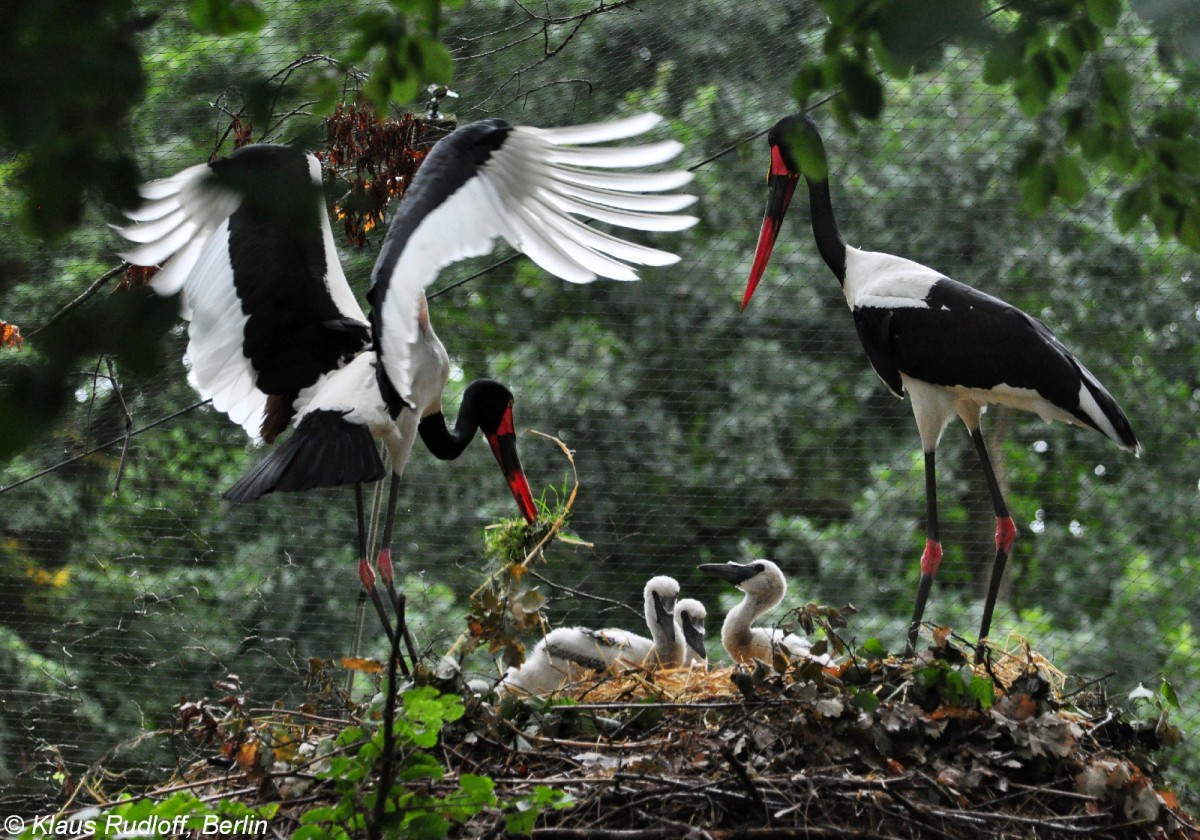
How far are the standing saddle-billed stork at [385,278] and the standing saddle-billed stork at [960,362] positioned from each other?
63cm

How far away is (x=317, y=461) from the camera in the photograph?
8.51 feet

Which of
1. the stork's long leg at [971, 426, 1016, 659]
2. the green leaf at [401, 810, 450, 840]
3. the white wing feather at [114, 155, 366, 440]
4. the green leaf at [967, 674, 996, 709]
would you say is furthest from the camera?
the stork's long leg at [971, 426, 1016, 659]

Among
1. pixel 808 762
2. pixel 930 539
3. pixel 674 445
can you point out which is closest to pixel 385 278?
pixel 808 762

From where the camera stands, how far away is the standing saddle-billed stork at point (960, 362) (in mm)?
2842

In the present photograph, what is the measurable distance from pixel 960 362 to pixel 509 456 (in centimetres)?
119

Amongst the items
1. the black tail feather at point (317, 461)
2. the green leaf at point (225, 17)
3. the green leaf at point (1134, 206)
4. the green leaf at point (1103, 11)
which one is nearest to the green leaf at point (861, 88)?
the green leaf at point (1103, 11)

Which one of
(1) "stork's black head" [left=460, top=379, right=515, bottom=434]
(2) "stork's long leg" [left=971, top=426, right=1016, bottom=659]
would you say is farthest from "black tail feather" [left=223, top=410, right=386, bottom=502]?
(2) "stork's long leg" [left=971, top=426, right=1016, bottom=659]

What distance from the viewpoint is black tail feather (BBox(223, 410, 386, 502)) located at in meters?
2.51

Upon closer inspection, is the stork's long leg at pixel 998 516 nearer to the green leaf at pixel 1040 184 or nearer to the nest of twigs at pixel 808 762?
the nest of twigs at pixel 808 762

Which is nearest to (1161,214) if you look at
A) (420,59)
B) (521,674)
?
(420,59)

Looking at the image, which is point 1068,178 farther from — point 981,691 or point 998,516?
point 998,516

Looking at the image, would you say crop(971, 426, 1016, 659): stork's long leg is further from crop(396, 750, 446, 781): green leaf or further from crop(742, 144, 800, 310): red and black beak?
crop(396, 750, 446, 781): green leaf

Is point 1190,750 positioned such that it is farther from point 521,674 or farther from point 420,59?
point 420,59

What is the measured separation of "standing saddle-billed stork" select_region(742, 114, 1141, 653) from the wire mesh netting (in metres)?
0.91
